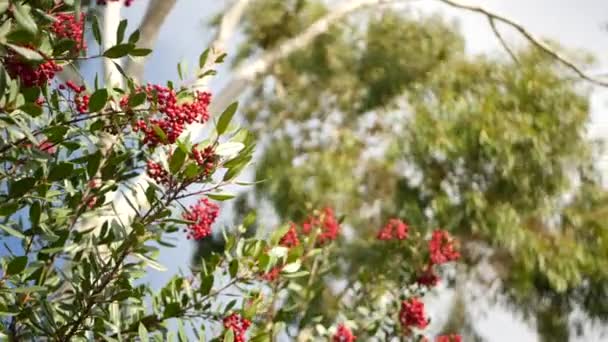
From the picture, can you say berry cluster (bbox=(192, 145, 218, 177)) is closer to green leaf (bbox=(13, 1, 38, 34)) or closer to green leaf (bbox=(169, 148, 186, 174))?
green leaf (bbox=(169, 148, 186, 174))

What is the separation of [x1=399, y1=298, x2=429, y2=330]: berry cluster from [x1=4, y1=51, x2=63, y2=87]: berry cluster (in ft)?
7.77

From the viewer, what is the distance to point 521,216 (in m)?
6.93

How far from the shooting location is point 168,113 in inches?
66.1

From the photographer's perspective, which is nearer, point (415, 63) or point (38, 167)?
point (38, 167)

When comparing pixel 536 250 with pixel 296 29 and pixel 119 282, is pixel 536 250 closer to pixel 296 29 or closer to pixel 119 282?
pixel 296 29

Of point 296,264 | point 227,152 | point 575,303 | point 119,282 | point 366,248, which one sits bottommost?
point 575,303

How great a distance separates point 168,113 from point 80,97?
27 cm

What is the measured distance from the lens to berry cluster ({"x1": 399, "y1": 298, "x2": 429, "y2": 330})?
3.47 m

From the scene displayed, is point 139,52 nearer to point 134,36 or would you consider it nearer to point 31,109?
point 134,36

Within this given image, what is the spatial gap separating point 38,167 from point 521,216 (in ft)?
19.5

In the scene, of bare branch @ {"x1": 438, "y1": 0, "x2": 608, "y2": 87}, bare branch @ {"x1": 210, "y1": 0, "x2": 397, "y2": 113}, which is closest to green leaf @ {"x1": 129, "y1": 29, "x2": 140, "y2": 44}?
bare branch @ {"x1": 210, "y1": 0, "x2": 397, "y2": 113}

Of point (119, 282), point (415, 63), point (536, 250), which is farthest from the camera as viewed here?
point (415, 63)

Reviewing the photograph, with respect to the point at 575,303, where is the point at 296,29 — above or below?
above

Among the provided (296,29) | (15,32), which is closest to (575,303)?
(296,29)
